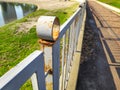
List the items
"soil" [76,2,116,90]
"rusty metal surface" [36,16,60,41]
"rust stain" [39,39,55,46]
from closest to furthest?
"rusty metal surface" [36,16,60,41], "rust stain" [39,39,55,46], "soil" [76,2,116,90]

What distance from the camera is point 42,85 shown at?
125 centimetres

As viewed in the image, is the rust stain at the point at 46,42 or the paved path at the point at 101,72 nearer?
the rust stain at the point at 46,42

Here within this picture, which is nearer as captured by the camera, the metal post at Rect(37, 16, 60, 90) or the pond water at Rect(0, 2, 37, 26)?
the metal post at Rect(37, 16, 60, 90)

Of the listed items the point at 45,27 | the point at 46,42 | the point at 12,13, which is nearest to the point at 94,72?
the point at 46,42

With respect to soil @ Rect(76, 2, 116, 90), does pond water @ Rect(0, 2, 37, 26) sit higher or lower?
lower

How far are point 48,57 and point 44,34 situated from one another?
0.28 m

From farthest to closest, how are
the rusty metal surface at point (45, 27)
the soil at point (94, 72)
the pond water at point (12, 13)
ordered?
the pond water at point (12, 13)
the soil at point (94, 72)
the rusty metal surface at point (45, 27)

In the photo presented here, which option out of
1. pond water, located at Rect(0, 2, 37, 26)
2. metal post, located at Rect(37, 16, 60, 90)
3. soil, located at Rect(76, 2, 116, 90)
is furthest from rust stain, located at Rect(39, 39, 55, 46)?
pond water, located at Rect(0, 2, 37, 26)

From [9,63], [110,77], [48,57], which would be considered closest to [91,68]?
[110,77]

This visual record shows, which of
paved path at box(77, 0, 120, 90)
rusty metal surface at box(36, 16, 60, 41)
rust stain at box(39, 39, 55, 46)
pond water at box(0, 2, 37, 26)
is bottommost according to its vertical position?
pond water at box(0, 2, 37, 26)

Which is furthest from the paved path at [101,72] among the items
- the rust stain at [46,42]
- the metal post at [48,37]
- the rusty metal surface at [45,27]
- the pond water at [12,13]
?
the pond water at [12,13]

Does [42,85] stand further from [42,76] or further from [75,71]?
[75,71]

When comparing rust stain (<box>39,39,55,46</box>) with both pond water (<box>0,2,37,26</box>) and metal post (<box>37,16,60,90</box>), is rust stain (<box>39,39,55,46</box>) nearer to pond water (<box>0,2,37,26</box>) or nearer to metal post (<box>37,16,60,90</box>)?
metal post (<box>37,16,60,90</box>)

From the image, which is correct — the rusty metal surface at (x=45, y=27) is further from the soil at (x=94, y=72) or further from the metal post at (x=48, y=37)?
the soil at (x=94, y=72)
